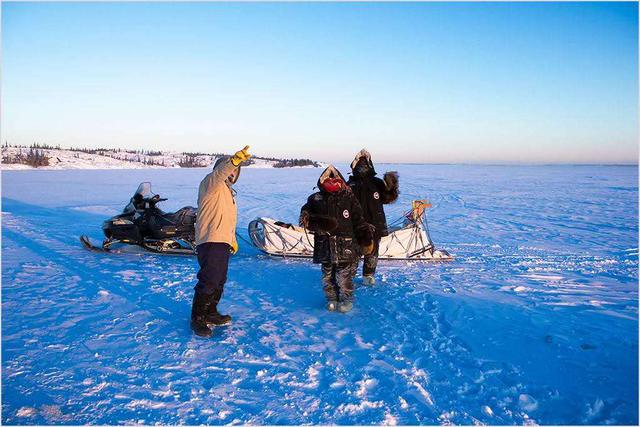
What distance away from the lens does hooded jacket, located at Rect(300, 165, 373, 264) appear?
4.02 m

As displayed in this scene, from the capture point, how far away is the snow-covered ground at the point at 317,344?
2.52 m

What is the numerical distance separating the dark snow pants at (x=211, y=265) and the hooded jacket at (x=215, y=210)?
0.19 feet

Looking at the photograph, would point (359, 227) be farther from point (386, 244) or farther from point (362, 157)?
point (386, 244)

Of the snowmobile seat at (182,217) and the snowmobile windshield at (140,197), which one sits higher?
the snowmobile windshield at (140,197)

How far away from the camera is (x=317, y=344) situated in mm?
3385

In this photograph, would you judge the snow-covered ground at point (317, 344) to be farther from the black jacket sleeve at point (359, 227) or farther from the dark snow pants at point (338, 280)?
the black jacket sleeve at point (359, 227)

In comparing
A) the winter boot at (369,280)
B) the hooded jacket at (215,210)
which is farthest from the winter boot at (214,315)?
the winter boot at (369,280)

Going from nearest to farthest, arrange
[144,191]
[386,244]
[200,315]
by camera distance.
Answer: [200,315], [386,244], [144,191]

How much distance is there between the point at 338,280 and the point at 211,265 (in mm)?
1347

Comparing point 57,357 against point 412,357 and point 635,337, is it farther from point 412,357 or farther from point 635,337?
point 635,337

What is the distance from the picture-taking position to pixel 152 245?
658 centimetres

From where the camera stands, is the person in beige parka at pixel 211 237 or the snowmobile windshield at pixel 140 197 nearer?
the person in beige parka at pixel 211 237

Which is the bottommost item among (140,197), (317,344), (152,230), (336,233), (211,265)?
(317,344)

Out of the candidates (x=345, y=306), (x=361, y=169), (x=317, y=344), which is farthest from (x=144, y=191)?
(x=317, y=344)
